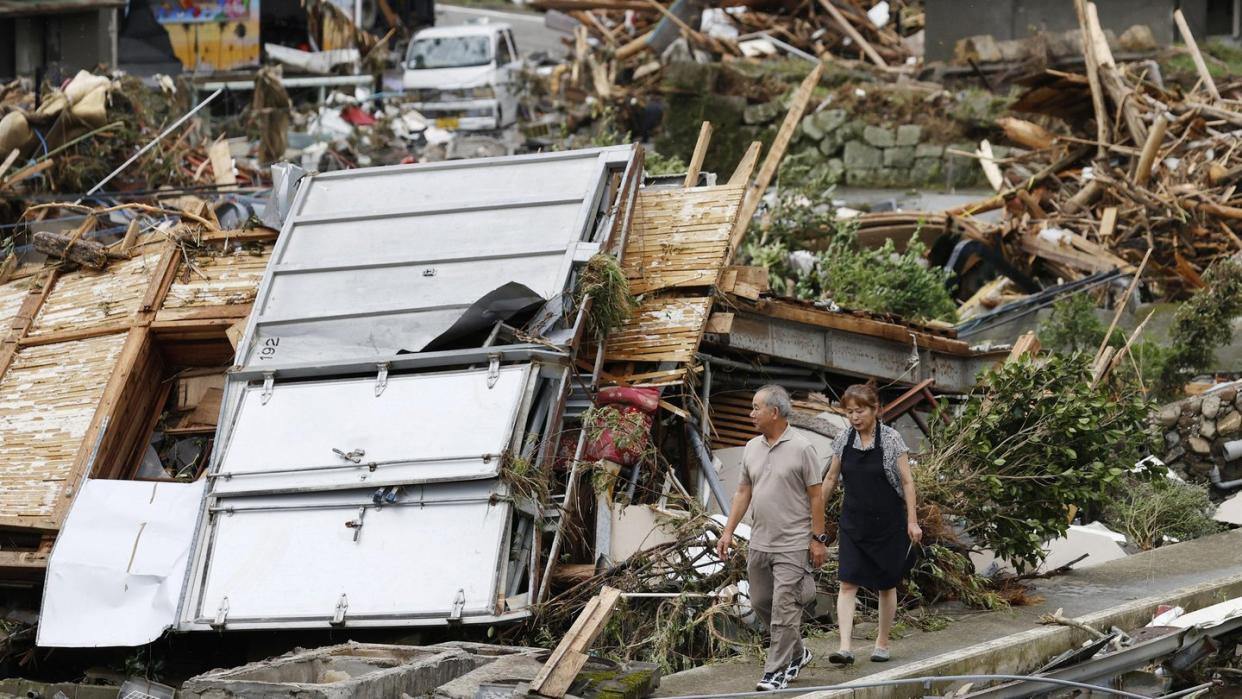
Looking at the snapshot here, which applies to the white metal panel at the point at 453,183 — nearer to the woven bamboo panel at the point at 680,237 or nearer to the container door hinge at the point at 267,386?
the woven bamboo panel at the point at 680,237

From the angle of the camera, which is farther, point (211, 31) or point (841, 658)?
point (211, 31)

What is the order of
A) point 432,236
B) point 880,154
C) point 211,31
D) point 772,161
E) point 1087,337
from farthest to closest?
point 211,31 < point 880,154 < point 1087,337 < point 772,161 < point 432,236

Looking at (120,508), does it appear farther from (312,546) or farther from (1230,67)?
(1230,67)

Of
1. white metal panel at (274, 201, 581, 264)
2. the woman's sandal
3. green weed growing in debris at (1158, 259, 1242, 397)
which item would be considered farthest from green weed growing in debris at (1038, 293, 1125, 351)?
the woman's sandal

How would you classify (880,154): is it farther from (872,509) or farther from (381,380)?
(872,509)

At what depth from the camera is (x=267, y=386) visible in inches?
381

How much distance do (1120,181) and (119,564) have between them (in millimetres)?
12345

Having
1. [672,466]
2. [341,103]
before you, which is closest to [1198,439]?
[672,466]

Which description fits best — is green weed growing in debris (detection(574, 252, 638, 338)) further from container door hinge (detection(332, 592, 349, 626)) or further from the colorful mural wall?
the colorful mural wall

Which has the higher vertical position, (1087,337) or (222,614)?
(1087,337)

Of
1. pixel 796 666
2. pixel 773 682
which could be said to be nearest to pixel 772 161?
pixel 796 666

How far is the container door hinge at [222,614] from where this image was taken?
8703 millimetres

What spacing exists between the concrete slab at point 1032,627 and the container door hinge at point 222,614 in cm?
282

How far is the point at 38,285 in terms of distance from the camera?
1177 centimetres
